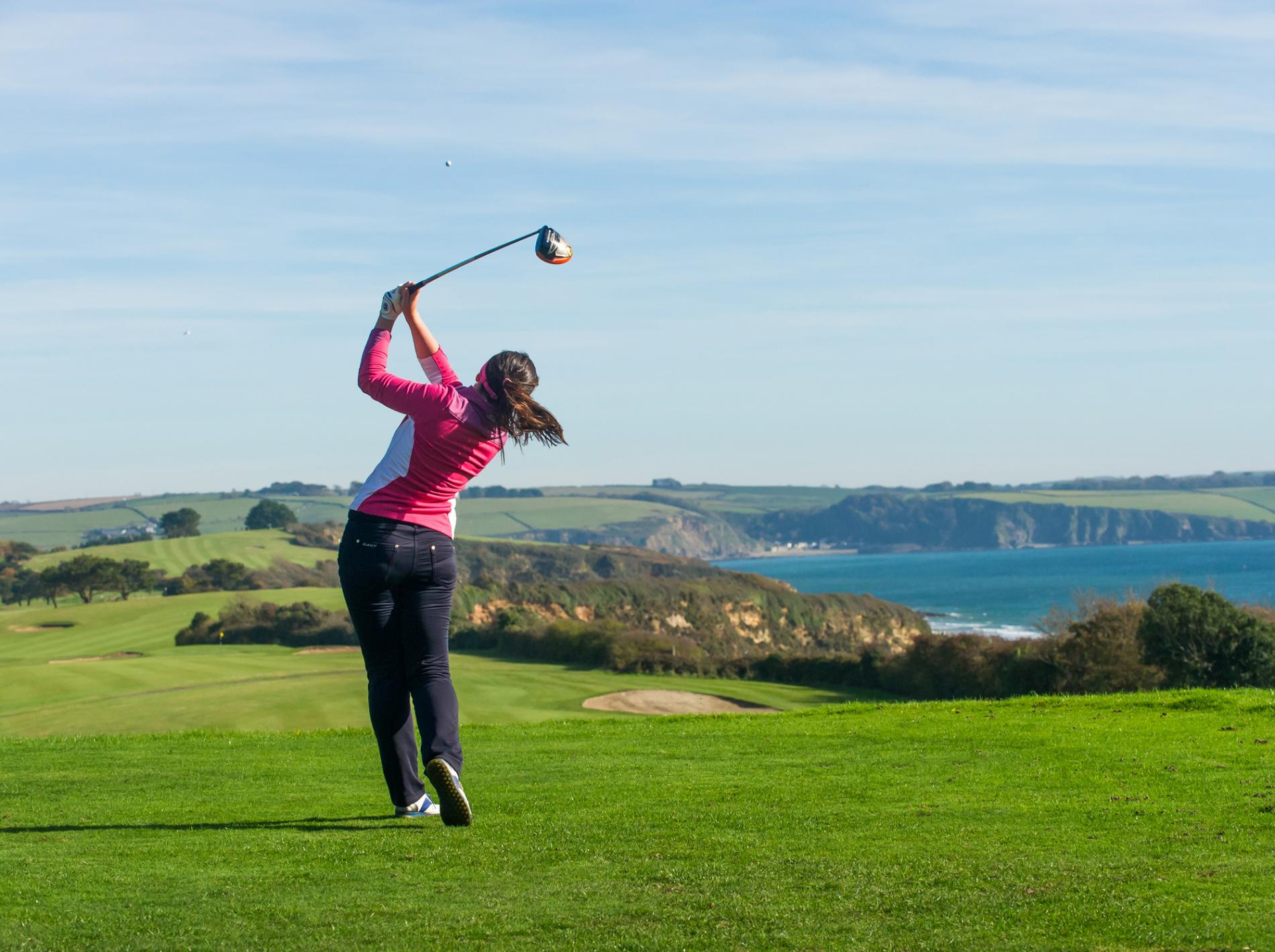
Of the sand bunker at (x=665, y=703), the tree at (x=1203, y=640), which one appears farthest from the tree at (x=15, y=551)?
the tree at (x=1203, y=640)

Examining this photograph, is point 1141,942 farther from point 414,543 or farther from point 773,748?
point 773,748

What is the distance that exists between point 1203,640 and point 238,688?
31897mm

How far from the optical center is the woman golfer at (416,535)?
287 inches

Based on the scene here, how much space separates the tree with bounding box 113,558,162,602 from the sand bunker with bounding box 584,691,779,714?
6371cm

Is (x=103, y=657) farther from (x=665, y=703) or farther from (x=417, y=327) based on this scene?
(x=417, y=327)

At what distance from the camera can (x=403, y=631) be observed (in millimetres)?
7418

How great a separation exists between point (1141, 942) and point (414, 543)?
4249mm

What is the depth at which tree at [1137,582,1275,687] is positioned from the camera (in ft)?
102

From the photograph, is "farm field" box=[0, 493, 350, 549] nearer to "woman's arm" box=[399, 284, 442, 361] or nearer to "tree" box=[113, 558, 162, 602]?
"tree" box=[113, 558, 162, 602]

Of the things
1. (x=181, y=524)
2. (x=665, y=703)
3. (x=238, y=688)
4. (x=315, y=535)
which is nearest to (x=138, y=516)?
(x=181, y=524)

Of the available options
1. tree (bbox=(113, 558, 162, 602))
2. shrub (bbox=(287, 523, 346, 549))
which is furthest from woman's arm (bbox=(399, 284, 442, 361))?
shrub (bbox=(287, 523, 346, 549))

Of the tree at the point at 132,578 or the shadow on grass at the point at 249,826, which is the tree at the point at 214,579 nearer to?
the tree at the point at 132,578

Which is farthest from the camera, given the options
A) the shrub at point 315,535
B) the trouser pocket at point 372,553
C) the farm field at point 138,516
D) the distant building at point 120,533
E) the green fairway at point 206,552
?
the farm field at point 138,516

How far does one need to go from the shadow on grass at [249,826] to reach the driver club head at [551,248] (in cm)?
338
